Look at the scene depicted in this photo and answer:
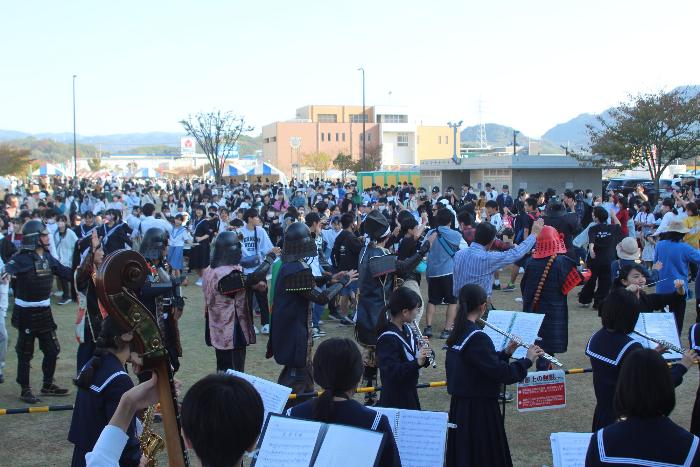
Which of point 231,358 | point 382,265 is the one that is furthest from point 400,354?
point 231,358

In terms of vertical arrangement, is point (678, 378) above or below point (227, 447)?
below

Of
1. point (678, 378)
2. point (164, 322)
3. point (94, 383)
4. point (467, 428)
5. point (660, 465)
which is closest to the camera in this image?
point (660, 465)

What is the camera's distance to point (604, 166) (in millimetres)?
27188

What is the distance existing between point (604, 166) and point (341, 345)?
25927 millimetres

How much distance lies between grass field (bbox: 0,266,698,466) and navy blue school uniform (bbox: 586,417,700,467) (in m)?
3.20

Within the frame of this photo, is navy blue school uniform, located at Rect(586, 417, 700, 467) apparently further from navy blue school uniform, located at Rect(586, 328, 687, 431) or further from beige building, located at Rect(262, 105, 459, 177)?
beige building, located at Rect(262, 105, 459, 177)

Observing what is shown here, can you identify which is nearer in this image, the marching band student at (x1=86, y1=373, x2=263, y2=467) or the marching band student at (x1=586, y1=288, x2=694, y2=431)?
the marching band student at (x1=86, y1=373, x2=263, y2=467)

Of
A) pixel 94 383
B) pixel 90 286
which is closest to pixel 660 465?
pixel 94 383

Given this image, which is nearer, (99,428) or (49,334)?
(99,428)

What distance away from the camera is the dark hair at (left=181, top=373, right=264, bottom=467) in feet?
7.81

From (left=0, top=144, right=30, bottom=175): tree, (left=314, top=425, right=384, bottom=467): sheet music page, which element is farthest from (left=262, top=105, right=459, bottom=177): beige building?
(left=314, top=425, right=384, bottom=467): sheet music page

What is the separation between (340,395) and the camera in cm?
341

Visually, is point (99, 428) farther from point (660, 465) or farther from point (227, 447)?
point (660, 465)

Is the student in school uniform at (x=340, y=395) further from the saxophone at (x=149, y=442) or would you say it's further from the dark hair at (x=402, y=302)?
the dark hair at (x=402, y=302)
